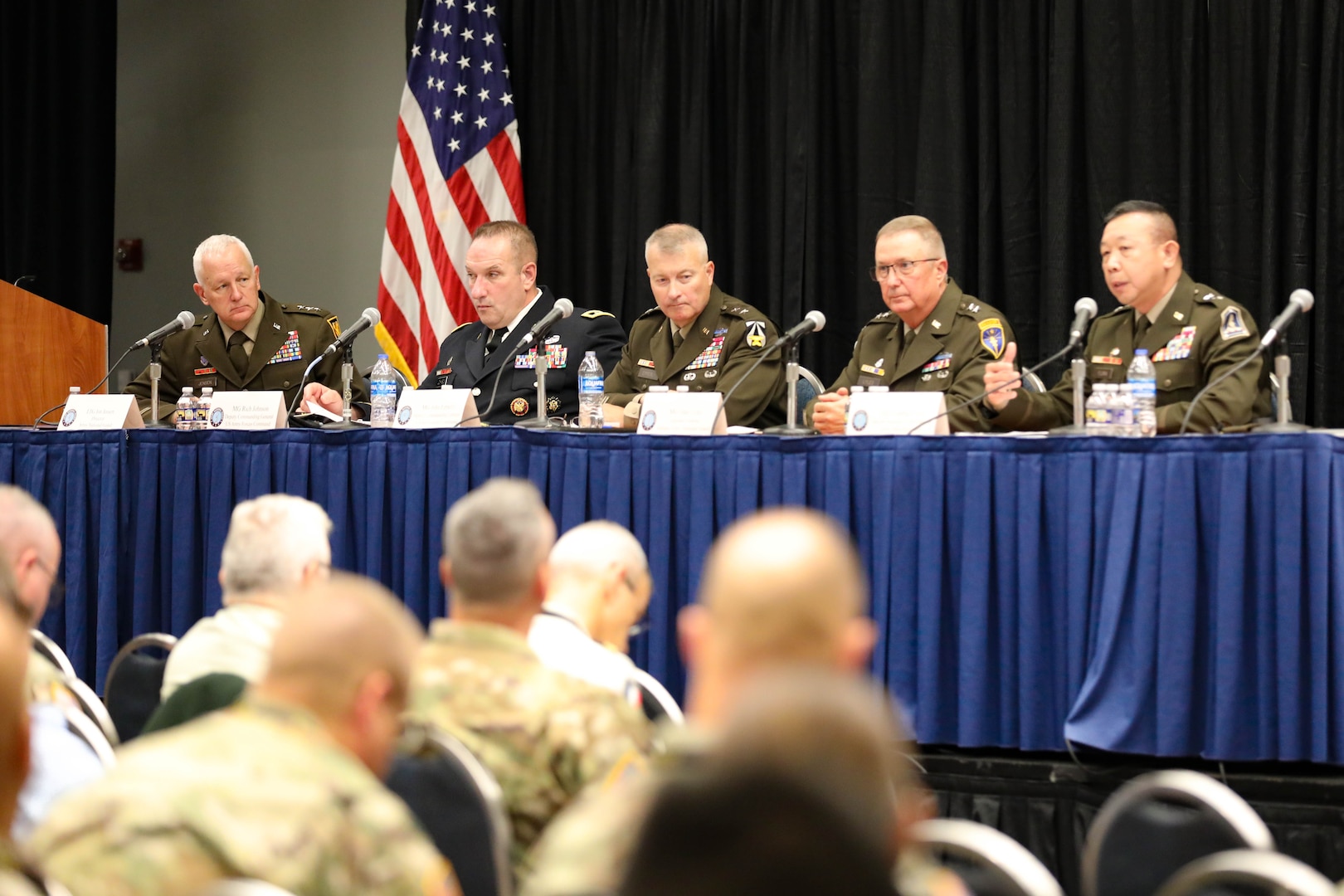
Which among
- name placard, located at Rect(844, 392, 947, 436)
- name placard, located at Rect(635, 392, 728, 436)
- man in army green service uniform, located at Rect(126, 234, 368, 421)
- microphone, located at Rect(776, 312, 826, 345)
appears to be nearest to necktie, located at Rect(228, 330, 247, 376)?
man in army green service uniform, located at Rect(126, 234, 368, 421)

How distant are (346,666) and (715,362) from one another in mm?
3282

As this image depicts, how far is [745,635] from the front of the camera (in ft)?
4.30

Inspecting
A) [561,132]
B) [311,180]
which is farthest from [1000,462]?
[311,180]

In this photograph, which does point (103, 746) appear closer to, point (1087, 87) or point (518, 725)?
point (518, 725)

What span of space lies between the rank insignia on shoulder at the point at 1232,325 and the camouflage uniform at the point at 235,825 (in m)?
3.00

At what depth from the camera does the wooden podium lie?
532 cm

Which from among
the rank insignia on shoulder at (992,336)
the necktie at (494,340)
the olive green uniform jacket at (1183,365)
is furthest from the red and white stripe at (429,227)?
the olive green uniform jacket at (1183,365)

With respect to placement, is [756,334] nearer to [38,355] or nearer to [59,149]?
[38,355]

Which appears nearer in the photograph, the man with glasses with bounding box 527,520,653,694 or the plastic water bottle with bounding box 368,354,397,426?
the man with glasses with bounding box 527,520,653,694

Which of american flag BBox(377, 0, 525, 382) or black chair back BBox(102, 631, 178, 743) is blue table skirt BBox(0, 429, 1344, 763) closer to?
black chair back BBox(102, 631, 178, 743)

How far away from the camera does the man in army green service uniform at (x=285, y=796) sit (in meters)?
1.38

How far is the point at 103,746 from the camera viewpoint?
6.82 ft

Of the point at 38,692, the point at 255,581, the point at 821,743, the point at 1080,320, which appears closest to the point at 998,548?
the point at 1080,320

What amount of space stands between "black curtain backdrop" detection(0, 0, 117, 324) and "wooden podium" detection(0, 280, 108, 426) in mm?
1525
